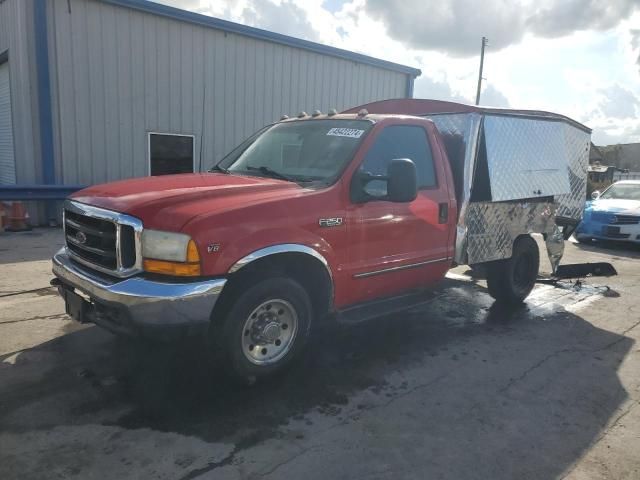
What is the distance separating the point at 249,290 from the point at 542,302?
14.8 feet

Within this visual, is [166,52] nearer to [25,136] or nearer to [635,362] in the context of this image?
[25,136]

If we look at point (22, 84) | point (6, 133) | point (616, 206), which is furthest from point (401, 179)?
point (6, 133)

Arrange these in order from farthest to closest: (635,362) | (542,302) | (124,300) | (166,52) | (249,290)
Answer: (166,52) < (542,302) < (635,362) < (249,290) < (124,300)

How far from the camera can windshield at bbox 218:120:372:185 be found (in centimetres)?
414

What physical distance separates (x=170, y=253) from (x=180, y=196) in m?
0.47

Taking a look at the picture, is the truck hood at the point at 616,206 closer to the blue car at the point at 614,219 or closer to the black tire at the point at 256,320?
the blue car at the point at 614,219

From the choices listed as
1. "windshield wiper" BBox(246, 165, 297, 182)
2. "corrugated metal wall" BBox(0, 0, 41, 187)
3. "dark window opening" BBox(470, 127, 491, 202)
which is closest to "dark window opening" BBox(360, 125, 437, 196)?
"windshield wiper" BBox(246, 165, 297, 182)

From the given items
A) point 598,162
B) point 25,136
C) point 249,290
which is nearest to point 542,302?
point 249,290

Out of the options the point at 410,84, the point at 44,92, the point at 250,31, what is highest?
the point at 250,31

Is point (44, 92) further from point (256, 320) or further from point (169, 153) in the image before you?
point (256, 320)

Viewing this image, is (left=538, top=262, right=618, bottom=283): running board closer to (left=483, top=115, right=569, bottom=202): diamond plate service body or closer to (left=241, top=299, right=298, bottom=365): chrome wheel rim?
(left=483, top=115, right=569, bottom=202): diamond plate service body

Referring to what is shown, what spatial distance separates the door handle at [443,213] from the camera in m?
4.81

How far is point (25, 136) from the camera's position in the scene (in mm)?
10211

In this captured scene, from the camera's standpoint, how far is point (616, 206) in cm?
1152
